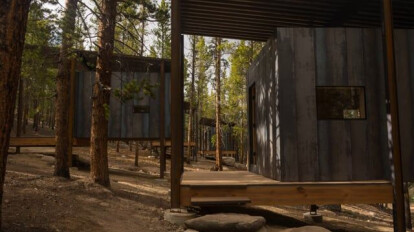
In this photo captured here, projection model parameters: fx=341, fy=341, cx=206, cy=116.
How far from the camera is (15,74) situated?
5.12m

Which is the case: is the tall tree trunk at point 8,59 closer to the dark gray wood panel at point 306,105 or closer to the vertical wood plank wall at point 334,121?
the vertical wood plank wall at point 334,121

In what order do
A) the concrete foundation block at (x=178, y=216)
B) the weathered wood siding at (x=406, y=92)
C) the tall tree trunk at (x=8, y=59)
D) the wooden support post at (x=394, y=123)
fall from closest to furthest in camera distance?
the tall tree trunk at (x=8, y=59) → the wooden support post at (x=394, y=123) → the concrete foundation block at (x=178, y=216) → the weathered wood siding at (x=406, y=92)

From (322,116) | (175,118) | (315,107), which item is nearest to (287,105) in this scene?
(315,107)

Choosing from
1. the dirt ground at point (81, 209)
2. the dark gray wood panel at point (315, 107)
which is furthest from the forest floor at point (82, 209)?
the dark gray wood panel at point (315, 107)

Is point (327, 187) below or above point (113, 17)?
below

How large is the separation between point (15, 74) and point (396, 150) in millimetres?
7028

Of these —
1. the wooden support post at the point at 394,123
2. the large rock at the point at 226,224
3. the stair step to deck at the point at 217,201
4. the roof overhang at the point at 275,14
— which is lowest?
the large rock at the point at 226,224

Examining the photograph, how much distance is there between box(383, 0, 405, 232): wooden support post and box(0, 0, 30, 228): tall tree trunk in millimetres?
6829

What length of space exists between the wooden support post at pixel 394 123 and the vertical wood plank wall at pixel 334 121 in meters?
0.89

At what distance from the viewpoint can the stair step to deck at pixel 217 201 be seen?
6.80 metres

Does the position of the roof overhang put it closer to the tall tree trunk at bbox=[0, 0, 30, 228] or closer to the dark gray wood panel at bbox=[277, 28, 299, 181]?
the dark gray wood panel at bbox=[277, 28, 299, 181]

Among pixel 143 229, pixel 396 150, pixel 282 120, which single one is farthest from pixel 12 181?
pixel 396 150

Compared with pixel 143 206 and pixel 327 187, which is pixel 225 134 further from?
pixel 327 187

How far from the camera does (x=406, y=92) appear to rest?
797 cm
